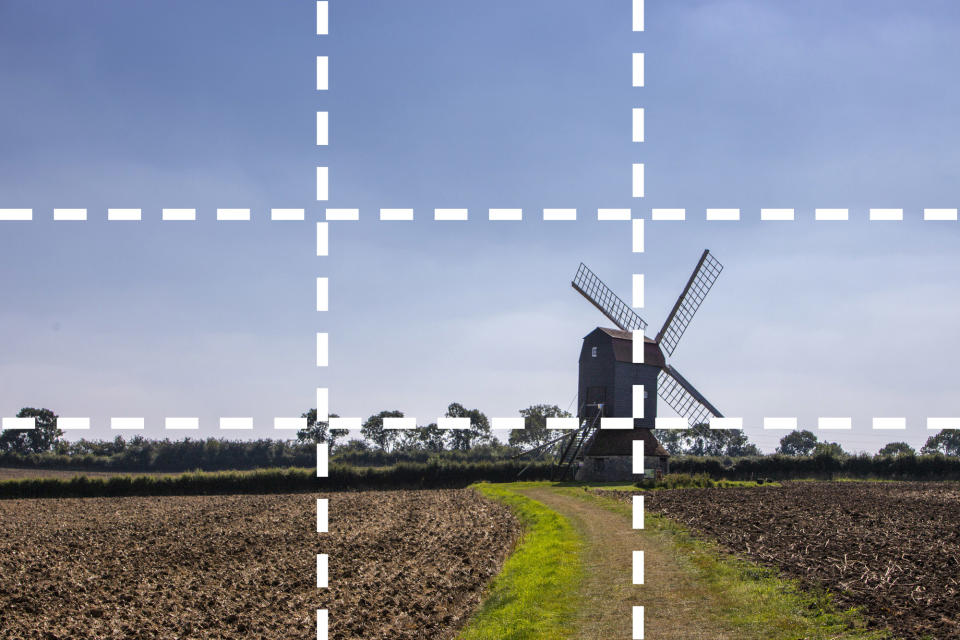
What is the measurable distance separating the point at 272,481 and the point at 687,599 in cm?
5092

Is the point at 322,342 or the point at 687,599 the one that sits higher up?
the point at 322,342

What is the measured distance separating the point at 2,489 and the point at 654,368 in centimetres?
4846

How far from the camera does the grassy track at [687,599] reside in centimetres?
1289

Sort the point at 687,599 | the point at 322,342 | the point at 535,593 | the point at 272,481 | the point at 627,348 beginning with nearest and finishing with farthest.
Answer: the point at 322,342
the point at 687,599
the point at 535,593
the point at 627,348
the point at 272,481

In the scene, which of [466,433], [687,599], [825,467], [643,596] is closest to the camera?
[687,599]

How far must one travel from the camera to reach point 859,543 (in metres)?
20.4

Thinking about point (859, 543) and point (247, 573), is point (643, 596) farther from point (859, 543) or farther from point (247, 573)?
point (247, 573)

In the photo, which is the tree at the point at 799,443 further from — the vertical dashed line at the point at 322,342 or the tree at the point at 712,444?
the vertical dashed line at the point at 322,342

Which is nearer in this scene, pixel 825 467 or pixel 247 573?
pixel 247 573

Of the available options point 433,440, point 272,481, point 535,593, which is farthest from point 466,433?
point 535,593

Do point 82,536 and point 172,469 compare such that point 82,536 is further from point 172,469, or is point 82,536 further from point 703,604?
point 172,469

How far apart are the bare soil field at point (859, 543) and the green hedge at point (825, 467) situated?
30.5m

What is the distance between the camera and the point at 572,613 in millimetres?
14984

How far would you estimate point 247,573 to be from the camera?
20719mm
